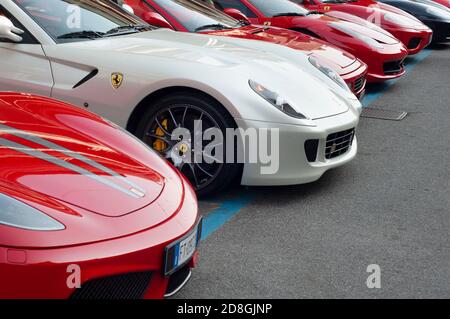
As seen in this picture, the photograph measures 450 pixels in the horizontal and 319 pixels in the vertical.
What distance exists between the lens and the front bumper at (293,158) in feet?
14.1

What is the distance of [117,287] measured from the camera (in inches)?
98.3

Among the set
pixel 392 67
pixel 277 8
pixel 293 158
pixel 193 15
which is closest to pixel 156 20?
pixel 193 15

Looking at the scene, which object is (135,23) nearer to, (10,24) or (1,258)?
(10,24)

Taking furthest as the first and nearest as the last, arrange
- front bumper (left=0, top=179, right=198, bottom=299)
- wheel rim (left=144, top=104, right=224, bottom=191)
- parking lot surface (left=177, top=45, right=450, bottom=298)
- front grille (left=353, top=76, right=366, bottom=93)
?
front grille (left=353, top=76, right=366, bottom=93), wheel rim (left=144, top=104, right=224, bottom=191), parking lot surface (left=177, top=45, right=450, bottom=298), front bumper (left=0, top=179, right=198, bottom=299)

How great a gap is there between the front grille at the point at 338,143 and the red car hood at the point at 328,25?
3.58 m

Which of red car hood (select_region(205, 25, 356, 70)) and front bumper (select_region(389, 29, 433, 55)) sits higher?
red car hood (select_region(205, 25, 356, 70))

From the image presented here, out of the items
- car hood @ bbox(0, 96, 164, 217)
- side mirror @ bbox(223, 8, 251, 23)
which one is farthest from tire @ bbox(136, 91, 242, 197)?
side mirror @ bbox(223, 8, 251, 23)

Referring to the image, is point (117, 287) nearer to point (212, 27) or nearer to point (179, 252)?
point (179, 252)

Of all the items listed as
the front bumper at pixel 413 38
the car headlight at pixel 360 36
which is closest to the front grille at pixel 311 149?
the car headlight at pixel 360 36

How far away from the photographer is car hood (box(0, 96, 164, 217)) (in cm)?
261

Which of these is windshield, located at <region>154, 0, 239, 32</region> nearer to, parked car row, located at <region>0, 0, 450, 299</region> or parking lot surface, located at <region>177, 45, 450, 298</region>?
parked car row, located at <region>0, 0, 450, 299</region>

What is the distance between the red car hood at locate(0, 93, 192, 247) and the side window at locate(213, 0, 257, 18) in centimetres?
474

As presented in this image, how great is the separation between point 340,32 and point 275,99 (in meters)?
4.02
